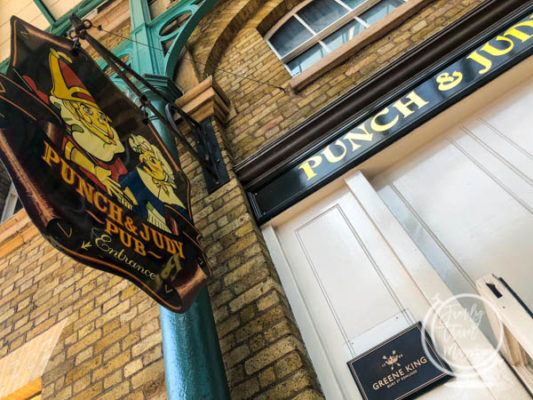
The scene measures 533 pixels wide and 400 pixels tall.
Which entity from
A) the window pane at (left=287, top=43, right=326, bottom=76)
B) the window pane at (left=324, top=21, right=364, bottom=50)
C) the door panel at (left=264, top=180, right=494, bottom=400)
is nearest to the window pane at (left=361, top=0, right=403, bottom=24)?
the window pane at (left=324, top=21, right=364, bottom=50)

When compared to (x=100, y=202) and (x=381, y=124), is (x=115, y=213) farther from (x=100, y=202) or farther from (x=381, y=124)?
(x=381, y=124)

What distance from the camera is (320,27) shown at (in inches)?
170

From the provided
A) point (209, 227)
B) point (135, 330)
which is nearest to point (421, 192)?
point (209, 227)

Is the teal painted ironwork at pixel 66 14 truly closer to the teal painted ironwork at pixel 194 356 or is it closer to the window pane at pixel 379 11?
the window pane at pixel 379 11

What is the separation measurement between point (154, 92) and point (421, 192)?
2147 millimetres

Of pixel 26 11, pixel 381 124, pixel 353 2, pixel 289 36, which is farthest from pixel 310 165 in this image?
pixel 26 11

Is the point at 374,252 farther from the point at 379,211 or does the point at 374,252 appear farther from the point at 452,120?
the point at 452,120

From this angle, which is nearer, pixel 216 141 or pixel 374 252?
pixel 374 252

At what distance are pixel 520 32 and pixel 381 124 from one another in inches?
41.5

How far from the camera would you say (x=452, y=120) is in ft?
8.52

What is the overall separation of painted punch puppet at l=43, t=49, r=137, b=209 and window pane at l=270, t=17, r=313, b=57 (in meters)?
2.74

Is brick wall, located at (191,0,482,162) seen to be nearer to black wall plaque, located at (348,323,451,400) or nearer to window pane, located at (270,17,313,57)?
window pane, located at (270,17,313,57)

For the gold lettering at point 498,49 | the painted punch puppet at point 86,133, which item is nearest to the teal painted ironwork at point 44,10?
the painted punch puppet at point 86,133

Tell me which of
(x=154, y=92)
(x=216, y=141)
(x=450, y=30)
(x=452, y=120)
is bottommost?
(x=452, y=120)
